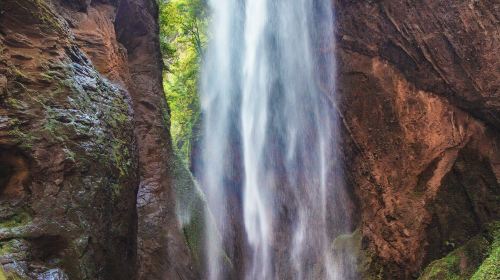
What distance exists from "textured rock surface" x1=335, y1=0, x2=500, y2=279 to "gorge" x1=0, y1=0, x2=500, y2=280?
1.2 inches

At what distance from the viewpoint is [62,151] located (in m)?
5.00

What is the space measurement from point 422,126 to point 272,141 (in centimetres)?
589

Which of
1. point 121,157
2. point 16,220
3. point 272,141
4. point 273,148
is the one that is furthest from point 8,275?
point 272,141

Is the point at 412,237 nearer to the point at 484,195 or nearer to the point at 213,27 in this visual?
the point at 484,195

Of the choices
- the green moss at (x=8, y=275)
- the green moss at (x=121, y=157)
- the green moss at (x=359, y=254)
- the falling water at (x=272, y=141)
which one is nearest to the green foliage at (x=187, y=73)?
the falling water at (x=272, y=141)

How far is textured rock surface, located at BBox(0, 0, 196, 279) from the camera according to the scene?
442cm

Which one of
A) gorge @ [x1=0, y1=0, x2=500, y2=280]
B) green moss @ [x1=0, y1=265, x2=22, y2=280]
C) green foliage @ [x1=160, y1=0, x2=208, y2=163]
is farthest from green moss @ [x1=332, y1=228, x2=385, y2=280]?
green foliage @ [x1=160, y1=0, x2=208, y2=163]

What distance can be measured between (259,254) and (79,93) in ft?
28.4

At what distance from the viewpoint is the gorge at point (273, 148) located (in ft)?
16.1

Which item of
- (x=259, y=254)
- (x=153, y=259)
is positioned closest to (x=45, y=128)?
(x=153, y=259)

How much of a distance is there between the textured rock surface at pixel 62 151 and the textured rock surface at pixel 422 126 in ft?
Result: 17.8

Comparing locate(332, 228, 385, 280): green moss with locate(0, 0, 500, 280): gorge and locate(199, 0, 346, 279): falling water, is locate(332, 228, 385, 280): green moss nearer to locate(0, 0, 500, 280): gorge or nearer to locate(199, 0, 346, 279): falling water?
locate(0, 0, 500, 280): gorge

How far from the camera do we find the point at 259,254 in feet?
42.1

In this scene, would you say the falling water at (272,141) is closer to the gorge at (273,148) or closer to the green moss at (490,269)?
the gorge at (273,148)
